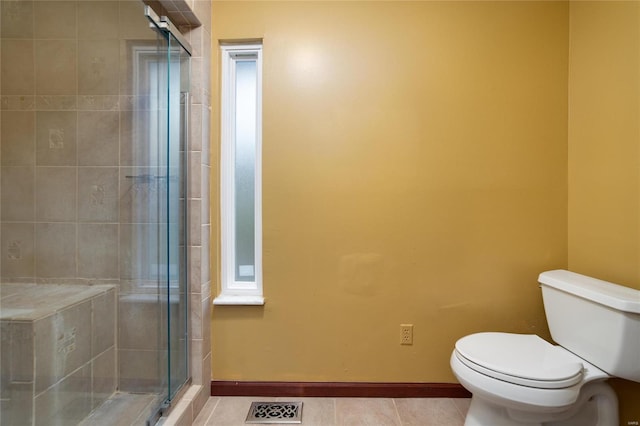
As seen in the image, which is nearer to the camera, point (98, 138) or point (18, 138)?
point (18, 138)

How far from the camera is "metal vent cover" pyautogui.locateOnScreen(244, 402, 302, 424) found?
57.5 inches

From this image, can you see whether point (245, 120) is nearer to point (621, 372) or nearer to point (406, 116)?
point (406, 116)

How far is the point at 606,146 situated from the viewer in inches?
56.4

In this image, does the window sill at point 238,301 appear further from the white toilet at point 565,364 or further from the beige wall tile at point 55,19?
the beige wall tile at point 55,19

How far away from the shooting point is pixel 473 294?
64.6 inches

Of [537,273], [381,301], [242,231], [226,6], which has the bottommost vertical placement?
[381,301]

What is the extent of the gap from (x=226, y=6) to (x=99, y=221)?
4.19ft

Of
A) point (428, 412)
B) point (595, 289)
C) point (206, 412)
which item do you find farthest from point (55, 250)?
point (595, 289)

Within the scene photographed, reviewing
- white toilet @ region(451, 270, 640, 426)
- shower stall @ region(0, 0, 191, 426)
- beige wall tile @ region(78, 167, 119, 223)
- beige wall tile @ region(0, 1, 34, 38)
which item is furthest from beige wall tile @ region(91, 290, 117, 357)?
white toilet @ region(451, 270, 640, 426)

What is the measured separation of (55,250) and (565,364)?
221 cm

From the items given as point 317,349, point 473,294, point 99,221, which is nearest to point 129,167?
point 99,221

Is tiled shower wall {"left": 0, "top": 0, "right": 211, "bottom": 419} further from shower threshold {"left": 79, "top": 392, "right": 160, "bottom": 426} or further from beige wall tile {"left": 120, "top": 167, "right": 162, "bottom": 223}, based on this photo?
shower threshold {"left": 79, "top": 392, "right": 160, "bottom": 426}

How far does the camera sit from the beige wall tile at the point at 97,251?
1428 mm

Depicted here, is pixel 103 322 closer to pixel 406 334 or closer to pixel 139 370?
pixel 139 370
